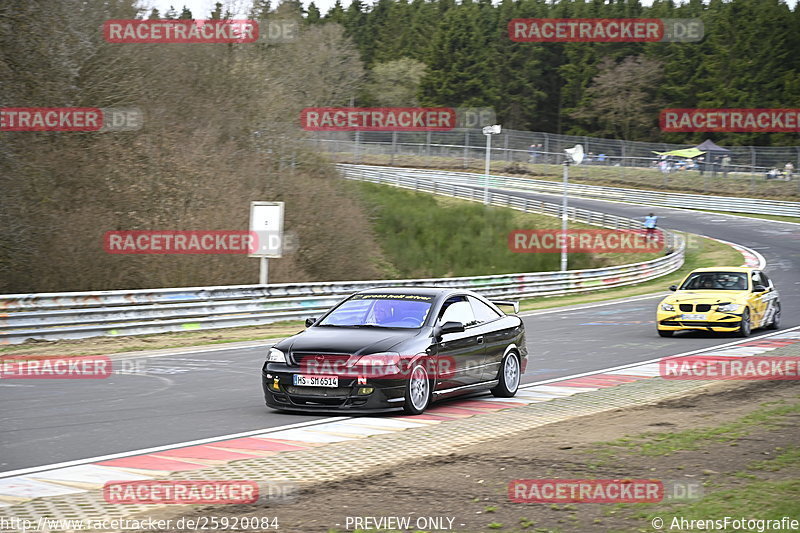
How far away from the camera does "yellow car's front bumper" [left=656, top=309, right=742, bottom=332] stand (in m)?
21.0

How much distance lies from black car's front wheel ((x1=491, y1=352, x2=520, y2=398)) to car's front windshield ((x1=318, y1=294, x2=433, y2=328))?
163 cm

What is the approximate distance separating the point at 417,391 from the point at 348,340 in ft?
3.25

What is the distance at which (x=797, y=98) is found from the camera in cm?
9012

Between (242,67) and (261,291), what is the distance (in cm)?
1745

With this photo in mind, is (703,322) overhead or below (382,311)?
below

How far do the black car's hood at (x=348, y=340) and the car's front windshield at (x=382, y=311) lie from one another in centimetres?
19

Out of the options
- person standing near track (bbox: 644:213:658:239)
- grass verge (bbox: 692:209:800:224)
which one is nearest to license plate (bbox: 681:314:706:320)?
person standing near track (bbox: 644:213:658:239)

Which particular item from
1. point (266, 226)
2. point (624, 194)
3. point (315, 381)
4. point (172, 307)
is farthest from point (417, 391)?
point (624, 194)

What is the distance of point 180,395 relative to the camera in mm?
12680

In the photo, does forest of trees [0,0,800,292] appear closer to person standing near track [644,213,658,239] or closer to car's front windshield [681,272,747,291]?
car's front windshield [681,272,747,291]

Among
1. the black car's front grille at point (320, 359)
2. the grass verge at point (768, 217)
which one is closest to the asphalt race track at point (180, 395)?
the black car's front grille at point (320, 359)

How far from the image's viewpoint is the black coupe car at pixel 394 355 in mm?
10852

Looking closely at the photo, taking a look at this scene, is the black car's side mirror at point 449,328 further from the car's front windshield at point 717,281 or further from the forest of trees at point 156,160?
the forest of trees at point 156,160

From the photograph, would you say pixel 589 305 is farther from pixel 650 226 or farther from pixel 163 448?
pixel 163 448
